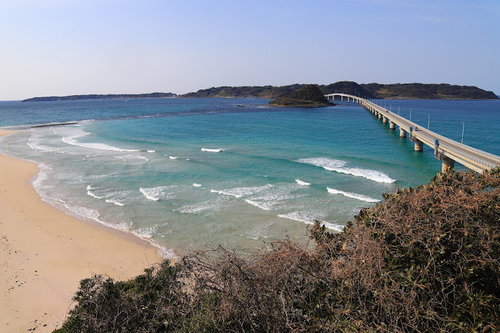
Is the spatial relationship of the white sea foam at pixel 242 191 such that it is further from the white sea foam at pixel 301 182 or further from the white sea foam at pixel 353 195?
the white sea foam at pixel 353 195

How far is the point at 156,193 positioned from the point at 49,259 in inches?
328

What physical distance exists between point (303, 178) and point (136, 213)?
11377 millimetres

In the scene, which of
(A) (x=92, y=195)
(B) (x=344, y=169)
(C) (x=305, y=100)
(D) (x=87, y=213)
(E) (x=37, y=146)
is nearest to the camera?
(D) (x=87, y=213)

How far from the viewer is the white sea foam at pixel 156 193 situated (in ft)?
69.7

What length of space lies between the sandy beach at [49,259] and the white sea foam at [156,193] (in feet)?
14.1

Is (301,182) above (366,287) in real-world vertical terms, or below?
below

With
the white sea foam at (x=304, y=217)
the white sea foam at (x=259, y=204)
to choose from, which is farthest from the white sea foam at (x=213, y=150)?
the white sea foam at (x=304, y=217)

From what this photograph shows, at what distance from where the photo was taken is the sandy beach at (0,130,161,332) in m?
10.8

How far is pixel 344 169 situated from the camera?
27000mm

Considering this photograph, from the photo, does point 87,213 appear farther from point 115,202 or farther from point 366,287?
point 366,287

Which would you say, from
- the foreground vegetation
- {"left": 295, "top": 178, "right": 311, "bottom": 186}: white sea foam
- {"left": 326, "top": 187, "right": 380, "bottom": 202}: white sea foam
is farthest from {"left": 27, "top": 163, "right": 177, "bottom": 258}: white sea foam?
{"left": 326, "top": 187, "right": 380, "bottom": 202}: white sea foam

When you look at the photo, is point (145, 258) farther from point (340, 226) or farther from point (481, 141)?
point (481, 141)

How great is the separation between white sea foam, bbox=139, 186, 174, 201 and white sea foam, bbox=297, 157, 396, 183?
1229 centimetres

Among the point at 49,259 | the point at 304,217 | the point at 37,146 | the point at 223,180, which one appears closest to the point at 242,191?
A: the point at 223,180
